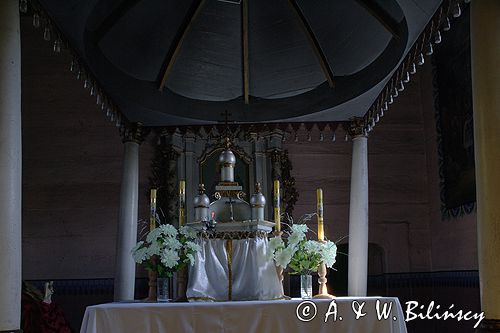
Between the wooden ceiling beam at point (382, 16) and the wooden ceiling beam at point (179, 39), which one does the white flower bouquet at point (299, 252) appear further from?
the wooden ceiling beam at point (179, 39)

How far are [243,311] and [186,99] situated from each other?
4052 mm

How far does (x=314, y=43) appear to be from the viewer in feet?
25.8

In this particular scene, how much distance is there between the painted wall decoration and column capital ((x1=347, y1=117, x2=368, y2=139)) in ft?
6.07

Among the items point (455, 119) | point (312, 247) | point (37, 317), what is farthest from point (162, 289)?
point (455, 119)

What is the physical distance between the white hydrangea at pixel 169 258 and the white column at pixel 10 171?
1.71 meters

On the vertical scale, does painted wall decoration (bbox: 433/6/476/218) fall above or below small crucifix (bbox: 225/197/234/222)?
above

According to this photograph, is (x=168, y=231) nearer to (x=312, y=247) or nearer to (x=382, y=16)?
(x=312, y=247)

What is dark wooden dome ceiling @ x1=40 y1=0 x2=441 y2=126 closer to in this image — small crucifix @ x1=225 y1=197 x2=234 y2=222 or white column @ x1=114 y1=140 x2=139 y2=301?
white column @ x1=114 y1=140 x2=139 y2=301

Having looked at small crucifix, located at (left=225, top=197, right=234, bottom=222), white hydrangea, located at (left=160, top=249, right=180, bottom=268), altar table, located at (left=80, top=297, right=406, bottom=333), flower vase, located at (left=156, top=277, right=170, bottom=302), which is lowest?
altar table, located at (left=80, top=297, right=406, bottom=333)

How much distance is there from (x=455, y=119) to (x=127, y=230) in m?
5.37

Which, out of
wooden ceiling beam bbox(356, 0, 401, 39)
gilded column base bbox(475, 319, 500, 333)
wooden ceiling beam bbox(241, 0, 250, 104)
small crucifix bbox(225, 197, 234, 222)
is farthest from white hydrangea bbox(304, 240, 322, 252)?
wooden ceiling beam bbox(241, 0, 250, 104)

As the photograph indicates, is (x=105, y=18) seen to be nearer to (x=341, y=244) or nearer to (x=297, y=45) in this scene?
(x=297, y=45)

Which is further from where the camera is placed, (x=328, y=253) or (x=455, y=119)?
(x=455, y=119)

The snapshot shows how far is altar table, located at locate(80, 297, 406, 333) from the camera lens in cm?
532
